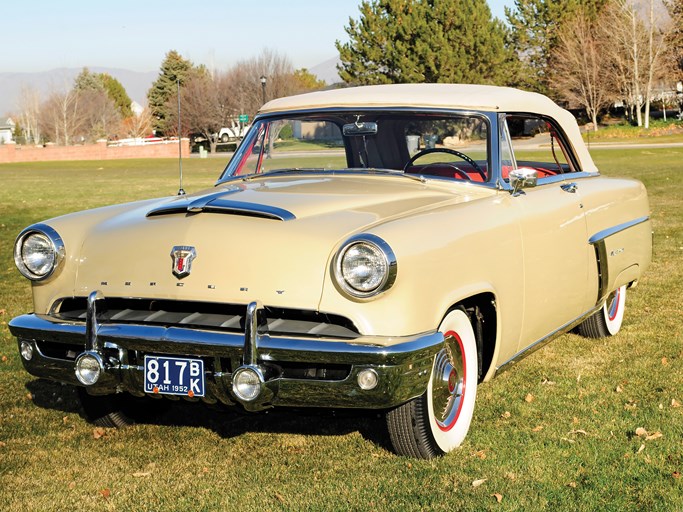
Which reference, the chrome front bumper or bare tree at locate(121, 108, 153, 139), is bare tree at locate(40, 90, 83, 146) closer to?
bare tree at locate(121, 108, 153, 139)

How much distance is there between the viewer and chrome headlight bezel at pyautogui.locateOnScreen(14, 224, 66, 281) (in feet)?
14.7

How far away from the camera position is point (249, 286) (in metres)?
4.01

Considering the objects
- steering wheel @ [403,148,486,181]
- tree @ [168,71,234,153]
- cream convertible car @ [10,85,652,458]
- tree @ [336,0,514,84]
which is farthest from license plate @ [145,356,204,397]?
tree @ [168,71,234,153]

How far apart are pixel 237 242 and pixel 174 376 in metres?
0.62

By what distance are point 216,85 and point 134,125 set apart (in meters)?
20.4

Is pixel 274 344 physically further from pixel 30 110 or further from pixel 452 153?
pixel 30 110

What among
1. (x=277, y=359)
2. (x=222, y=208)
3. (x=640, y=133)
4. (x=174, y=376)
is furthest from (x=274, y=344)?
(x=640, y=133)

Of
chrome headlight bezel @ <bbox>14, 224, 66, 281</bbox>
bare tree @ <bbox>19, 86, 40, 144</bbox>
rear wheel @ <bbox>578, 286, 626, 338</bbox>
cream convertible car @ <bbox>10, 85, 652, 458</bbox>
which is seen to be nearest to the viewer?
cream convertible car @ <bbox>10, 85, 652, 458</bbox>

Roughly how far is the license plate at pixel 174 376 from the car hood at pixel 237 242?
275 mm

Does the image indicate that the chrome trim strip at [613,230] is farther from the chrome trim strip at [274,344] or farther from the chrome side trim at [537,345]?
the chrome trim strip at [274,344]

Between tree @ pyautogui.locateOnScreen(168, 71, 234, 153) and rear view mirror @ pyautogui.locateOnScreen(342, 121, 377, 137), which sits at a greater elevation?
tree @ pyautogui.locateOnScreen(168, 71, 234, 153)

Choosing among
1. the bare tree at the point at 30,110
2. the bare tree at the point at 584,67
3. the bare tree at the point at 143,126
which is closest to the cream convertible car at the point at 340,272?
the bare tree at the point at 584,67

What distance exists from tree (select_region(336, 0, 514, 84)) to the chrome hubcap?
185ft

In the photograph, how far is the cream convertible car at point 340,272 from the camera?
390 centimetres
